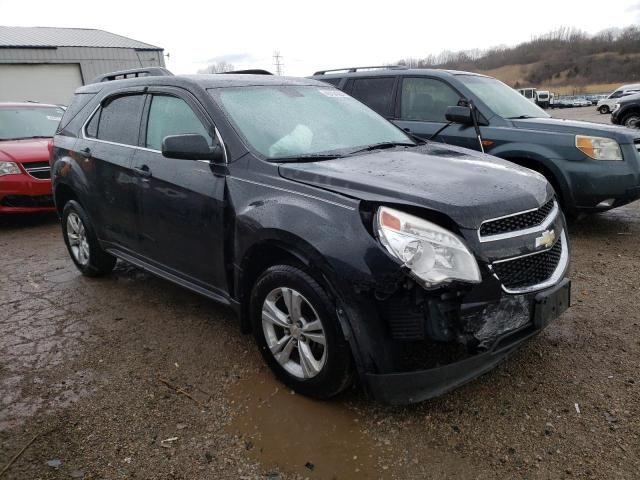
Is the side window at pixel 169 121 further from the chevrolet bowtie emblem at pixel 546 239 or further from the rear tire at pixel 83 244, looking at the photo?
the chevrolet bowtie emblem at pixel 546 239

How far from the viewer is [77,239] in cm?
491

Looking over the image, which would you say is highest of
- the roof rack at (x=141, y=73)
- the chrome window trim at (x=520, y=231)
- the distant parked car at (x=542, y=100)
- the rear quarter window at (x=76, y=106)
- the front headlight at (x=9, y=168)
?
the roof rack at (x=141, y=73)

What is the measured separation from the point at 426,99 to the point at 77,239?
160 inches

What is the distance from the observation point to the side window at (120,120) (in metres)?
3.91

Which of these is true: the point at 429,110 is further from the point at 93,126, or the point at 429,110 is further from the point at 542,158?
the point at 93,126

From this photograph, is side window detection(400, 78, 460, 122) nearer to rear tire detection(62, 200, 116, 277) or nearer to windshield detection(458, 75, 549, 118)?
windshield detection(458, 75, 549, 118)

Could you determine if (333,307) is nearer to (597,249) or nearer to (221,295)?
(221,295)

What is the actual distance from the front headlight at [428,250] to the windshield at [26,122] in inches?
287

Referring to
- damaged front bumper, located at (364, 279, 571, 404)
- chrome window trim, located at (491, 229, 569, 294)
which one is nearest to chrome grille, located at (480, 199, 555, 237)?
chrome window trim, located at (491, 229, 569, 294)

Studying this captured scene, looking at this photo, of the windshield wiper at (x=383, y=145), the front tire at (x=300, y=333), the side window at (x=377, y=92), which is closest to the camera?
the front tire at (x=300, y=333)

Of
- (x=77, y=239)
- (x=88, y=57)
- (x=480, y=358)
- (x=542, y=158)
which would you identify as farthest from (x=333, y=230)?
(x=88, y=57)

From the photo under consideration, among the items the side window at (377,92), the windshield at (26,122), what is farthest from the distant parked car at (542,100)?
the windshield at (26,122)

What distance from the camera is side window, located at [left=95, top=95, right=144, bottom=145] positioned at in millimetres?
3912

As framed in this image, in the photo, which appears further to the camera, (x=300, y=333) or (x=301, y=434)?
(x=300, y=333)
